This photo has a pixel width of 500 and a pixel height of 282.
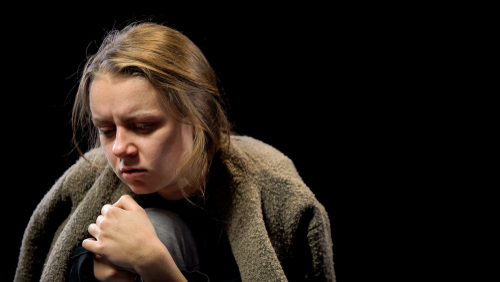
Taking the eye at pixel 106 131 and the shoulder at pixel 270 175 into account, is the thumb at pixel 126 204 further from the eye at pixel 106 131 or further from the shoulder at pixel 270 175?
the shoulder at pixel 270 175

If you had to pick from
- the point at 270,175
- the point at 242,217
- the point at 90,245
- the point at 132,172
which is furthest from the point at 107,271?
the point at 270,175

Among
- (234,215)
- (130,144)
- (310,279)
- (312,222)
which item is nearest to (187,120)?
(130,144)

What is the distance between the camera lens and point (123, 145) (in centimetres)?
78

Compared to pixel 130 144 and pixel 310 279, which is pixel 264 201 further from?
pixel 130 144

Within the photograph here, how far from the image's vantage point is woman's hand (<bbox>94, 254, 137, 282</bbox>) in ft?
2.57

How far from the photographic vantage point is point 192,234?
37.1 inches

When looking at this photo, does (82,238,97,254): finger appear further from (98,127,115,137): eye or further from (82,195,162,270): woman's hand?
(98,127,115,137): eye

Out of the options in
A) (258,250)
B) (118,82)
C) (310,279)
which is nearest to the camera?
(118,82)

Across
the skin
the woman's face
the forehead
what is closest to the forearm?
the skin

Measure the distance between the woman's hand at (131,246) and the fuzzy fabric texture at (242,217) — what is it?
0.16 metres

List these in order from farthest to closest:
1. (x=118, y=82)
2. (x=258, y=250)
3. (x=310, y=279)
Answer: (x=310, y=279), (x=258, y=250), (x=118, y=82)

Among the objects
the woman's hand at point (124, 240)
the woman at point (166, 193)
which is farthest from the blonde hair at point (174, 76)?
the woman's hand at point (124, 240)

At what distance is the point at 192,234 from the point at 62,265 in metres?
0.25

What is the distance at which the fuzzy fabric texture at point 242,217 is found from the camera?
89cm
